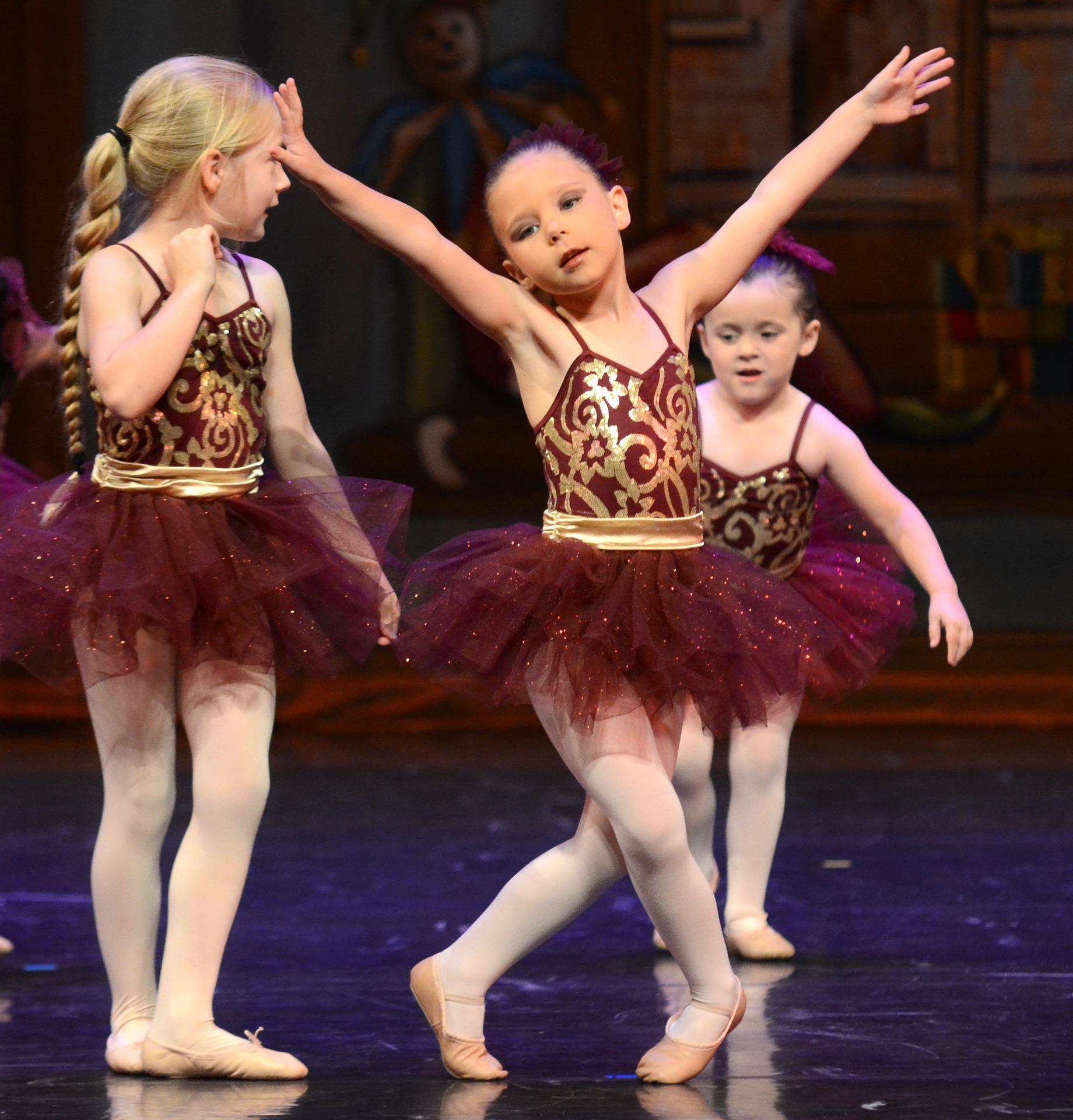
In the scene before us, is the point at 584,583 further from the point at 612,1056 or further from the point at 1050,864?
the point at 1050,864

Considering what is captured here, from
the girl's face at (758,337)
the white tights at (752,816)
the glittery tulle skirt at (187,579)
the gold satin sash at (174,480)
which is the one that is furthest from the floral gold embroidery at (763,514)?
the gold satin sash at (174,480)

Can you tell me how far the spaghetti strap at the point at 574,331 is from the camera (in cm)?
214

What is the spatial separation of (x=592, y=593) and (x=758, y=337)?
2.87 ft

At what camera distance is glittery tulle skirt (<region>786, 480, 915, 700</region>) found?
8.69ft

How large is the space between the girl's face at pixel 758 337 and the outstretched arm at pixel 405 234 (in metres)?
0.71

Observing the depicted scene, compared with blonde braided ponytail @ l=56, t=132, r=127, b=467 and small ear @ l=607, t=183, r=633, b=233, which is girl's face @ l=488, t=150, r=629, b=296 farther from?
blonde braided ponytail @ l=56, t=132, r=127, b=467

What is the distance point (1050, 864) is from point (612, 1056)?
1394 mm

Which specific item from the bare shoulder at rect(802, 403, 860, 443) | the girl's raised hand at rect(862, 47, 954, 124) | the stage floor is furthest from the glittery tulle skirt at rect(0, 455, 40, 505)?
the girl's raised hand at rect(862, 47, 954, 124)

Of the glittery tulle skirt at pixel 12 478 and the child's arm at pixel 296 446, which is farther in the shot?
the glittery tulle skirt at pixel 12 478

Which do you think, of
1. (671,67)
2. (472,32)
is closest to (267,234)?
(472,32)

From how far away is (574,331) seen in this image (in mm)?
2154

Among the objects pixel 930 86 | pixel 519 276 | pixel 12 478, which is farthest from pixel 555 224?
pixel 12 478

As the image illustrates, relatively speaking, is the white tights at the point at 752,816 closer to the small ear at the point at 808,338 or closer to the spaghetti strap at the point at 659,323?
the small ear at the point at 808,338

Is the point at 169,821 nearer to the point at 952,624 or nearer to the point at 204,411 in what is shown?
the point at 204,411
